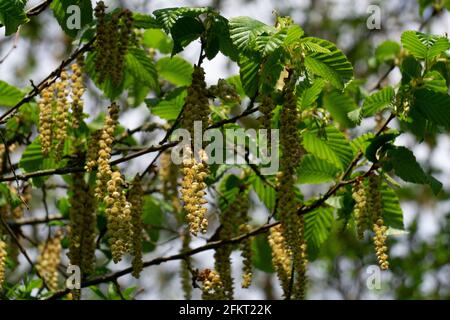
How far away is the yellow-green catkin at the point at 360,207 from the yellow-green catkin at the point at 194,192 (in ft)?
2.55

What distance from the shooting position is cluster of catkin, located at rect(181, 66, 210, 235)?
236 centimetres

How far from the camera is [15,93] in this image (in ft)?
11.9

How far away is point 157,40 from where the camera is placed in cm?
413

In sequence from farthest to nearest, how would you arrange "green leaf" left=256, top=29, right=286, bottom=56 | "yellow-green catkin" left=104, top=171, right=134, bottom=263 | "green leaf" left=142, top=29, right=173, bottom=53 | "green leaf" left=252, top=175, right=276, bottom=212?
1. "green leaf" left=142, top=29, right=173, bottom=53
2. "green leaf" left=252, top=175, right=276, bottom=212
3. "green leaf" left=256, top=29, right=286, bottom=56
4. "yellow-green catkin" left=104, top=171, right=134, bottom=263

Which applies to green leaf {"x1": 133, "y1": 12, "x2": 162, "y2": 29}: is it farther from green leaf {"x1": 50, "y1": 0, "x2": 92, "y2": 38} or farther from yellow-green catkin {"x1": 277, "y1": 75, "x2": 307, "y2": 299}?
yellow-green catkin {"x1": 277, "y1": 75, "x2": 307, "y2": 299}

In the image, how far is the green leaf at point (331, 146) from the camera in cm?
339

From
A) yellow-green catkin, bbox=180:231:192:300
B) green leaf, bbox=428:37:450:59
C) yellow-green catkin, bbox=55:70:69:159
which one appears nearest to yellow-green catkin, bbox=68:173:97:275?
yellow-green catkin, bbox=55:70:69:159

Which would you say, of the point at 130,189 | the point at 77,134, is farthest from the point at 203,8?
the point at 77,134

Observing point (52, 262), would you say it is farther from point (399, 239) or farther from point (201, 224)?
point (399, 239)

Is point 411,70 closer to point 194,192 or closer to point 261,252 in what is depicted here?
point 194,192

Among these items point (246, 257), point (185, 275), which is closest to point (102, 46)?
point (246, 257)

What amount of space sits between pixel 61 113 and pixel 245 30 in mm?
775

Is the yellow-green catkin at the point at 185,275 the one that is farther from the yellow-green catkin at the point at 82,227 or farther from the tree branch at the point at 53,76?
the tree branch at the point at 53,76

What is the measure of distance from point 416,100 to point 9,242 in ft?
7.43
